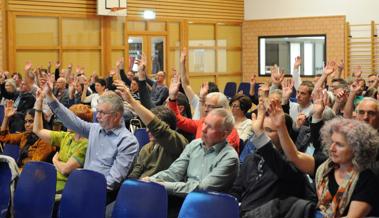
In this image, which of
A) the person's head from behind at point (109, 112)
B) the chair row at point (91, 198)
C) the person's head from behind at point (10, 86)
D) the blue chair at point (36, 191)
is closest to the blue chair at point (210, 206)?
the chair row at point (91, 198)

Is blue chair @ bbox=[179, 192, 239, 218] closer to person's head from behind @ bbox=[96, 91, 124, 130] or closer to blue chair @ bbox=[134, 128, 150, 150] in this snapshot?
person's head from behind @ bbox=[96, 91, 124, 130]

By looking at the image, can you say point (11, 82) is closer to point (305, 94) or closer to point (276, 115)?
point (305, 94)

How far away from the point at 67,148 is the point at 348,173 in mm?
2761

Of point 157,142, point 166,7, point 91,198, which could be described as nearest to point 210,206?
point 91,198

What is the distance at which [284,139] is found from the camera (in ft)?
12.7

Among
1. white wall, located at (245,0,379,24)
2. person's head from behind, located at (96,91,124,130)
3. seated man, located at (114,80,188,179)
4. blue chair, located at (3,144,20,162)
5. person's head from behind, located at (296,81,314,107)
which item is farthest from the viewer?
white wall, located at (245,0,379,24)

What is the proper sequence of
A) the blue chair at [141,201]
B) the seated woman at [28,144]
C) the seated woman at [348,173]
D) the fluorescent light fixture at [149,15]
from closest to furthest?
the seated woman at [348,173] < the blue chair at [141,201] < the seated woman at [28,144] < the fluorescent light fixture at [149,15]

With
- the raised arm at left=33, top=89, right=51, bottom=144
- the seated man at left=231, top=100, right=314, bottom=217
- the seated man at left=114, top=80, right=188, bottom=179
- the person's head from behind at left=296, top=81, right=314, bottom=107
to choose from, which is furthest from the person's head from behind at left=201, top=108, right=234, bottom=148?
the person's head from behind at left=296, top=81, right=314, bottom=107

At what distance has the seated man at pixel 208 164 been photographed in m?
4.24

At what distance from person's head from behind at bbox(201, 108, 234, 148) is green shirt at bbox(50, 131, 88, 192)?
1.36 meters

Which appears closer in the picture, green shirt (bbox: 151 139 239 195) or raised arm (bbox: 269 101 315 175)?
raised arm (bbox: 269 101 315 175)

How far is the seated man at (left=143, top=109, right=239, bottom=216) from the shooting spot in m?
4.24

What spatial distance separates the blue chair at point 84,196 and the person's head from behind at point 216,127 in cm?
81

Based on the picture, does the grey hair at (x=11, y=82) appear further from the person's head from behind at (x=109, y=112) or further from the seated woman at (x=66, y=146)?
the person's head from behind at (x=109, y=112)
